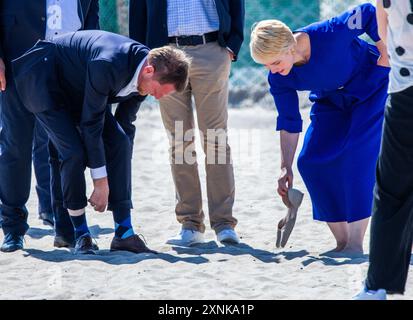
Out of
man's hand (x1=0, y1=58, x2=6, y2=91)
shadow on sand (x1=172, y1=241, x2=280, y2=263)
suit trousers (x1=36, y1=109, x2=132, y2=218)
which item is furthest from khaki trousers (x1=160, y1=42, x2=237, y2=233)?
man's hand (x1=0, y1=58, x2=6, y2=91)

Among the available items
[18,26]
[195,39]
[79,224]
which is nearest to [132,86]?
[195,39]

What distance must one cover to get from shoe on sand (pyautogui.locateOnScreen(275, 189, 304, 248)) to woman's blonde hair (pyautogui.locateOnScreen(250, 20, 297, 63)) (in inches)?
32.6

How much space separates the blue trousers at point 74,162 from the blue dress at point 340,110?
35.1 inches

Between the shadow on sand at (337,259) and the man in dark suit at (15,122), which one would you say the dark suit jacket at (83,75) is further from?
the shadow on sand at (337,259)

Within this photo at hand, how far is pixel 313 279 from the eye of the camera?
4559 millimetres

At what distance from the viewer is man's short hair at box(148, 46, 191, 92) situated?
481cm

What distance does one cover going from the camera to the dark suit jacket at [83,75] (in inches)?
192

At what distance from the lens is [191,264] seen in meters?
4.97

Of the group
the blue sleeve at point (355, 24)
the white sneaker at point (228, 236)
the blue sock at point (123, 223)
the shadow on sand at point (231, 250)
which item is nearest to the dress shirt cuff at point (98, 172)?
the blue sock at point (123, 223)

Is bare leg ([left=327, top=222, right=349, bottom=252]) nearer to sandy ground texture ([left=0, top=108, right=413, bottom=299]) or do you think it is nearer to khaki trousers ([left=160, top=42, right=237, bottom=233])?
sandy ground texture ([left=0, top=108, right=413, bottom=299])

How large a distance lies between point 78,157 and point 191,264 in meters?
0.82

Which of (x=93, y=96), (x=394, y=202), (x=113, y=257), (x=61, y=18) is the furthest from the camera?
(x=61, y=18)

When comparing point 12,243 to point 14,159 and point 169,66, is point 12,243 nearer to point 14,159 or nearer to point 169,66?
point 14,159

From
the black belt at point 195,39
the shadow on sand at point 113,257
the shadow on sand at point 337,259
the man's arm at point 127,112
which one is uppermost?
the black belt at point 195,39
